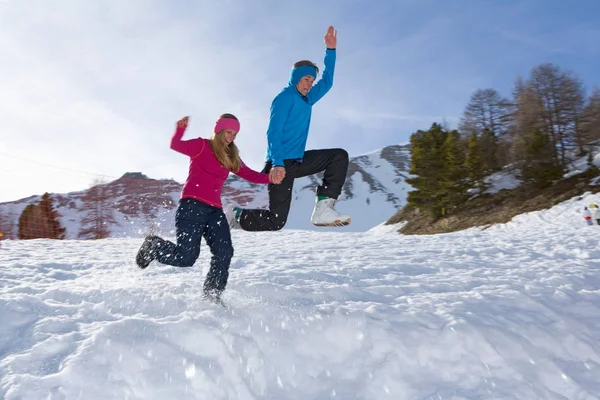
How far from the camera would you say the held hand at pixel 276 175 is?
3.65 meters

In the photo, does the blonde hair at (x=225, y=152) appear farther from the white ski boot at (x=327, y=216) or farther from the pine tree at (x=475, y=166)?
the pine tree at (x=475, y=166)

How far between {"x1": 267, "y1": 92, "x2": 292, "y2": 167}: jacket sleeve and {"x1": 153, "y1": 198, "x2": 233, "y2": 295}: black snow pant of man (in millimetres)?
796

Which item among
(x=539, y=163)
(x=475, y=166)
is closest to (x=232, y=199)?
(x=475, y=166)

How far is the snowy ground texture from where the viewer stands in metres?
2.51

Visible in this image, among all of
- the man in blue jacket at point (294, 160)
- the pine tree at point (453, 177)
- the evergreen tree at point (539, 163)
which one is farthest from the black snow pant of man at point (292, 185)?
the evergreen tree at point (539, 163)

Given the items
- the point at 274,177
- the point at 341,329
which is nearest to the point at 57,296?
the point at 274,177

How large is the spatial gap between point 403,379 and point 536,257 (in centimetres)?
565

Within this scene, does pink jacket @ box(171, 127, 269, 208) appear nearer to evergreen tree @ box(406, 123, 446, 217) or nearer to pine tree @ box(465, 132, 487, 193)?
evergreen tree @ box(406, 123, 446, 217)

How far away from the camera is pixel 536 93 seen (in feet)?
99.5

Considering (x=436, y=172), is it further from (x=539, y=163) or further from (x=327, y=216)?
(x=327, y=216)

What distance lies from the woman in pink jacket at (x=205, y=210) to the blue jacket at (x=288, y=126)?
0.35 m

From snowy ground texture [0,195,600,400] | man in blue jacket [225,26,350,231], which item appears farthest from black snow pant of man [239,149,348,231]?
snowy ground texture [0,195,600,400]

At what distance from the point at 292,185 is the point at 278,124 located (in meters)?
0.63

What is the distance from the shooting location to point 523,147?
26.3 meters
